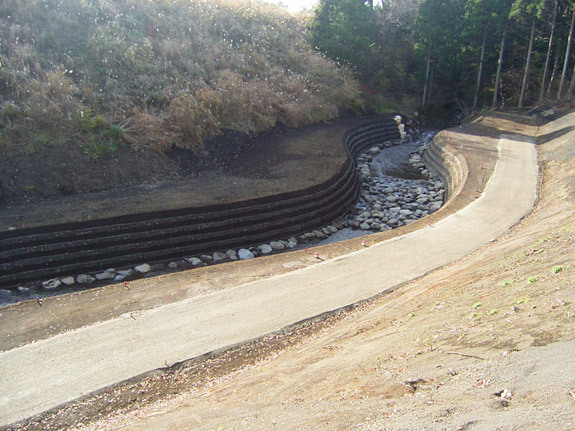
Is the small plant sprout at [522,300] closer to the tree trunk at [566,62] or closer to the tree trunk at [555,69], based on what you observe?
the tree trunk at [566,62]

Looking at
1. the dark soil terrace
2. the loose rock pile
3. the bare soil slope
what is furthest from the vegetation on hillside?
the bare soil slope

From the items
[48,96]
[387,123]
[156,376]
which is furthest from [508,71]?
[156,376]

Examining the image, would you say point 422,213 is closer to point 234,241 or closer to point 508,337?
Result: point 234,241

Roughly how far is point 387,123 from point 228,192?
1780 centimetres

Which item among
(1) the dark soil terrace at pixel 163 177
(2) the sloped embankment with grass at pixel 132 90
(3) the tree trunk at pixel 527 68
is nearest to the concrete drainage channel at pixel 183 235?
(1) the dark soil terrace at pixel 163 177

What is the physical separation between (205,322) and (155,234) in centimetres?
509

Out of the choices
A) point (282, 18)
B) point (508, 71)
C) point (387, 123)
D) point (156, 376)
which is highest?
point (282, 18)

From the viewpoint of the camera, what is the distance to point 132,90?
18469 millimetres

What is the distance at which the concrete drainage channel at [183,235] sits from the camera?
10.8 metres

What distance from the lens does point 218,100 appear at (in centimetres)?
1994

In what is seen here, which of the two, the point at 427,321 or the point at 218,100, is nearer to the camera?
the point at 427,321

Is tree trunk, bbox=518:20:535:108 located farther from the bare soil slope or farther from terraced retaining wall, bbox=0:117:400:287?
the bare soil slope

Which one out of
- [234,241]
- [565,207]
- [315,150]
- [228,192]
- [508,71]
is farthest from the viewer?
[508,71]

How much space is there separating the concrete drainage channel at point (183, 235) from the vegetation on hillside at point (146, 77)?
4.85 metres
